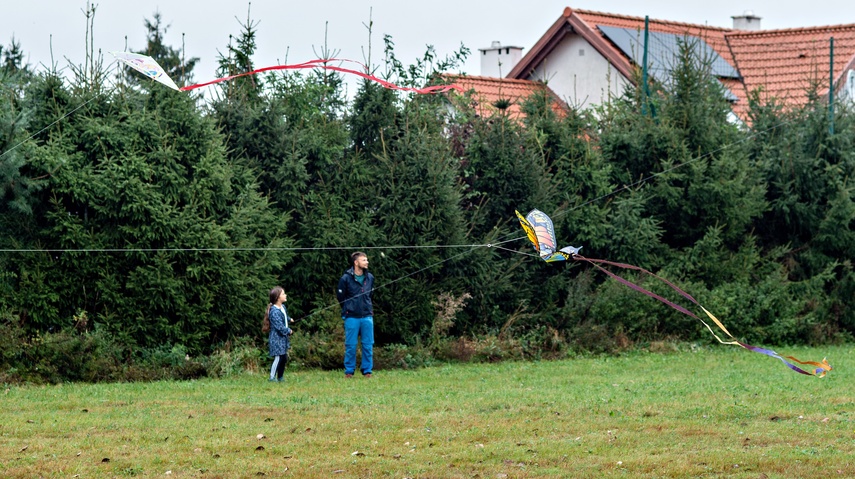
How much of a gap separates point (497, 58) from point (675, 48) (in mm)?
7723

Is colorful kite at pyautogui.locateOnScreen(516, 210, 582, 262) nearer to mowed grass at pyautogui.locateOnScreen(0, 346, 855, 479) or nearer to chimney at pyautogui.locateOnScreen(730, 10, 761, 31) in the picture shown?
mowed grass at pyautogui.locateOnScreen(0, 346, 855, 479)

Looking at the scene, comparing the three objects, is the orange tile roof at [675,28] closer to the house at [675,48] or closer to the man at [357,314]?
the house at [675,48]

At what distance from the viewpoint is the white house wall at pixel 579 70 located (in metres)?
32.2

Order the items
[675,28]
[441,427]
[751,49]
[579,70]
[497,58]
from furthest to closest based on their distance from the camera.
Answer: [497,58] < [675,28] < [751,49] < [579,70] < [441,427]

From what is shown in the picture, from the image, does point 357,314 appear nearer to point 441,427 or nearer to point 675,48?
point 441,427

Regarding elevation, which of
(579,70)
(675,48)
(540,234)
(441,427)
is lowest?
(441,427)

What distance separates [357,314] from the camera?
1543cm

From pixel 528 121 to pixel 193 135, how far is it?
7.43 meters

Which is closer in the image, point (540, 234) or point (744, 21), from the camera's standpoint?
point (540, 234)

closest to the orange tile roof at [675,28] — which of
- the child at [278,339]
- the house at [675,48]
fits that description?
the house at [675,48]

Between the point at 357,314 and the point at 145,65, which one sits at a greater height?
the point at 145,65

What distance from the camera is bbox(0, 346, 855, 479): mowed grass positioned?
8859 mm

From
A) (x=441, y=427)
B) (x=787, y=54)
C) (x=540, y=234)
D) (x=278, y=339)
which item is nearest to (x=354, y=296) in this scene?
(x=278, y=339)

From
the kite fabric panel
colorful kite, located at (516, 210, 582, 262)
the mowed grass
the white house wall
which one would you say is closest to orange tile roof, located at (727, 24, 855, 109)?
the white house wall
